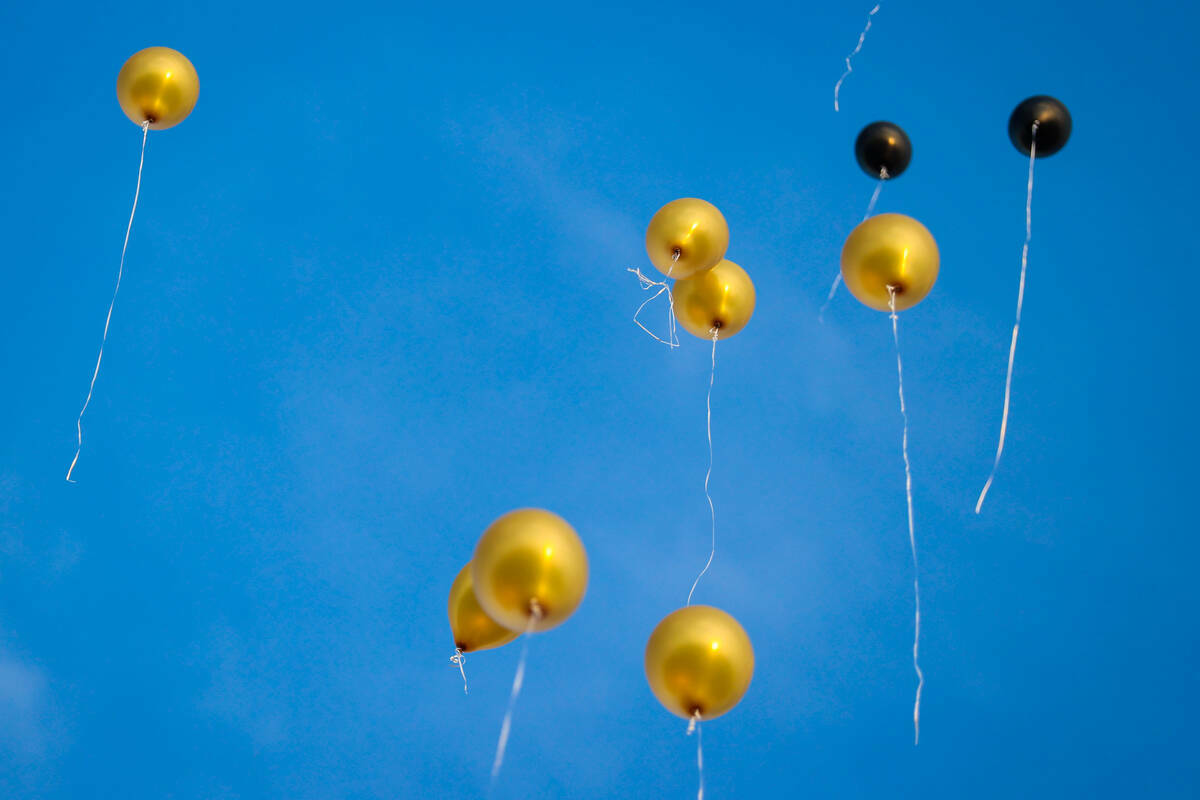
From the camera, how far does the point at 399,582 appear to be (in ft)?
17.7

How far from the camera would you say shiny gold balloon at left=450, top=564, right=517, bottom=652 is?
108 inches

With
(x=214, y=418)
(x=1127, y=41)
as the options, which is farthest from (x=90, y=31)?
(x=1127, y=41)

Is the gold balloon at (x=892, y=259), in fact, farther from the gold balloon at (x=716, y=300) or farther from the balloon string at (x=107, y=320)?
the balloon string at (x=107, y=320)

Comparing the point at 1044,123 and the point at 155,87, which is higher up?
the point at 155,87

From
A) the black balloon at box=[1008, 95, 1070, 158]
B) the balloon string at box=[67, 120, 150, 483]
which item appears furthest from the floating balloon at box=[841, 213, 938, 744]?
the balloon string at box=[67, 120, 150, 483]

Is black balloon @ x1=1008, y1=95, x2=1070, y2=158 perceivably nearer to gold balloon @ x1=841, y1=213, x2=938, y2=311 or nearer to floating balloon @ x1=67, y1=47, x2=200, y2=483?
gold balloon @ x1=841, y1=213, x2=938, y2=311

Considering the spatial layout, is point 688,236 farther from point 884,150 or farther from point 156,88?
point 156,88

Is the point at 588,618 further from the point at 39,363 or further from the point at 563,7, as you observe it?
the point at 563,7

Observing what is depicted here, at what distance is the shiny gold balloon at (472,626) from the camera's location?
2.75 m

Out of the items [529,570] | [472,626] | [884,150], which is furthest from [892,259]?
[472,626]

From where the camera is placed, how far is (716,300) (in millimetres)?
3396

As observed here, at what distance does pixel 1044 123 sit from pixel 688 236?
1181mm

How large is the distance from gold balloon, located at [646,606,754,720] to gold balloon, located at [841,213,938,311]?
3.33ft

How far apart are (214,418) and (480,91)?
8.11ft
